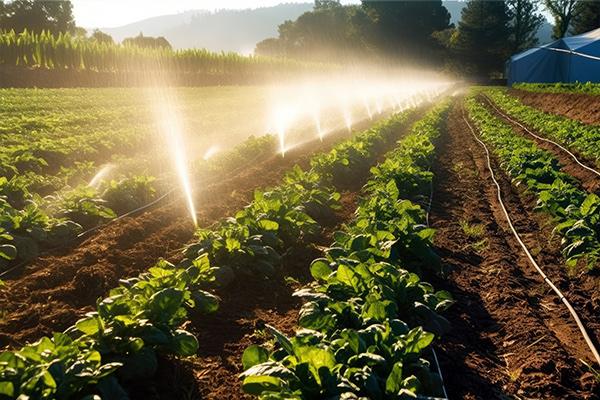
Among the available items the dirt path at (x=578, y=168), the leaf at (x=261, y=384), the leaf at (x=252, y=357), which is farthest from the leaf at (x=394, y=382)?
the dirt path at (x=578, y=168)

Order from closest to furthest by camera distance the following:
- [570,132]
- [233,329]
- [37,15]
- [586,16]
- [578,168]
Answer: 1. [233,329]
2. [578,168]
3. [570,132]
4. [37,15]
5. [586,16]

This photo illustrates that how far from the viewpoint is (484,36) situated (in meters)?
76.1

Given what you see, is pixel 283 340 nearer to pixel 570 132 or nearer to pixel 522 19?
pixel 570 132

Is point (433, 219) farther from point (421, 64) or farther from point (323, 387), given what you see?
point (421, 64)

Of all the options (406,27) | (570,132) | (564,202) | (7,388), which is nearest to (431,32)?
(406,27)

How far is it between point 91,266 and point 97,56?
30250mm

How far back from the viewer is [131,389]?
357 cm

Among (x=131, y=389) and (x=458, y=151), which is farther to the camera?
(x=458, y=151)

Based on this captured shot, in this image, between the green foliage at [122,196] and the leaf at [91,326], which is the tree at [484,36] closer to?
the green foliage at [122,196]

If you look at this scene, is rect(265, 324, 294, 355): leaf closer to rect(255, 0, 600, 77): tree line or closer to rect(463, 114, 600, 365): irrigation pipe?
rect(463, 114, 600, 365): irrigation pipe

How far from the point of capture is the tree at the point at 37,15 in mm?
59438

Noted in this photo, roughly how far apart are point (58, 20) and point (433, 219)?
6895 cm

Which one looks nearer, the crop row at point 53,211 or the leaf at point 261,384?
the leaf at point 261,384

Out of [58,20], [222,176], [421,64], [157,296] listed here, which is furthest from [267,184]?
[421,64]
